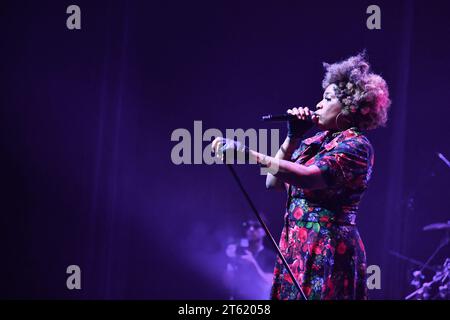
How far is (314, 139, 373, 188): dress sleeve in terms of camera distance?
165 cm

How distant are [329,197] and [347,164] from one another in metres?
0.13

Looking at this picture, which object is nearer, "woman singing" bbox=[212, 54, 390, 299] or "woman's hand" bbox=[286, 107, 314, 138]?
"woman singing" bbox=[212, 54, 390, 299]

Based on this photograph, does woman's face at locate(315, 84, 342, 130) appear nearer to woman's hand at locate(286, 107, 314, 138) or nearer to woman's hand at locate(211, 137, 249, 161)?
woman's hand at locate(286, 107, 314, 138)

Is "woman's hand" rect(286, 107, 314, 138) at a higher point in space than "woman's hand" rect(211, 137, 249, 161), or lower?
higher

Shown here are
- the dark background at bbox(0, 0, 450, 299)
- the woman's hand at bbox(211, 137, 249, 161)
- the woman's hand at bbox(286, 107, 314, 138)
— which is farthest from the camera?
the dark background at bbox(0, 0, 450, 299)

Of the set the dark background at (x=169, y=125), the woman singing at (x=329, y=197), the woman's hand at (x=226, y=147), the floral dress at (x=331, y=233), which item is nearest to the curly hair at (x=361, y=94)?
the woman singing at (x=329, y=197)

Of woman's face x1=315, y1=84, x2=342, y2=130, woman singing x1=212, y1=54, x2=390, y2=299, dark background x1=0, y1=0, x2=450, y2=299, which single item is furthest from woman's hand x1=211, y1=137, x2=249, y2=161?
dark background x1=0, y1=0, x2=450, y2=299

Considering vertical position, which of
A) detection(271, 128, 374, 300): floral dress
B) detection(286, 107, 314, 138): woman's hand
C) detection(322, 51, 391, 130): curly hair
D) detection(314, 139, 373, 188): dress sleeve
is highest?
detection(322, 51, 391, 130): curly hair

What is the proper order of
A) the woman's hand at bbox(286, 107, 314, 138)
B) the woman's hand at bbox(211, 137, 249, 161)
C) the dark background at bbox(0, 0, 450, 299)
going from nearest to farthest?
the woman's hand at bbox(211, 137, 249, 161) < the woman's hand at bbox(286, 107, 314, 138) < the dark background at bbox(0, 0, 450, 299)

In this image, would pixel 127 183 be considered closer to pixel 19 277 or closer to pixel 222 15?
pixel 19 277

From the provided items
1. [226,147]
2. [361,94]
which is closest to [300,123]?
[361,94]

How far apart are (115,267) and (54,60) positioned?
5.93 ft

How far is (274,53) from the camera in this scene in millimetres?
4461
